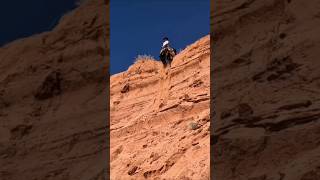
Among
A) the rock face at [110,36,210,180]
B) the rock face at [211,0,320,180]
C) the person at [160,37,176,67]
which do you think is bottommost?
the rock face at [211,0,320,180]

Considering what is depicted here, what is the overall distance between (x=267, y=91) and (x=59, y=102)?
6.69 feet

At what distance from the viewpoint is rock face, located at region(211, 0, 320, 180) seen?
5297 mm

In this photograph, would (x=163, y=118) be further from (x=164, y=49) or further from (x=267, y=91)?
(x=267, y=91)

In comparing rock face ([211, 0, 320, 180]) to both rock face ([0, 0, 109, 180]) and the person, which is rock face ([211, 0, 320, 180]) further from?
the person

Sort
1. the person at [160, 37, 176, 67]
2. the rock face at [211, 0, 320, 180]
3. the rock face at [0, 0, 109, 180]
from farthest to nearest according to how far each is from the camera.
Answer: the person at [160, 37, 176, 67]
the rock face at [0, 0, 109, 180]
the rock face at [211, 0, 320, 180]

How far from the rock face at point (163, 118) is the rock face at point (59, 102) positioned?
9.73 feet

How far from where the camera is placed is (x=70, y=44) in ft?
22.2

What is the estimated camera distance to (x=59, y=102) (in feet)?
22.2

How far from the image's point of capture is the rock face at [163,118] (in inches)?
407

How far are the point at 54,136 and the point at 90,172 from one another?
506 mm

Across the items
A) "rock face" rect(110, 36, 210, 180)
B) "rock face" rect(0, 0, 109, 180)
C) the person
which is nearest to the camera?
"rock face" rect(0, 0, 109, 180)

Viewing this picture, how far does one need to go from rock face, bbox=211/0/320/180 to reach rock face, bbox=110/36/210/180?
3.50 meters

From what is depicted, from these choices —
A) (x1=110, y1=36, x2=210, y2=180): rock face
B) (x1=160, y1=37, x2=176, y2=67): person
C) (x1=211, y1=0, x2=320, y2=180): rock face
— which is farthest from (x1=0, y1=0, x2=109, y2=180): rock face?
(x1=160, y1=37, x2=176, y2=67): person

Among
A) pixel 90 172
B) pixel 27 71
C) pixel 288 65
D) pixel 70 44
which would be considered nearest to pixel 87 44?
pixel 70 44
